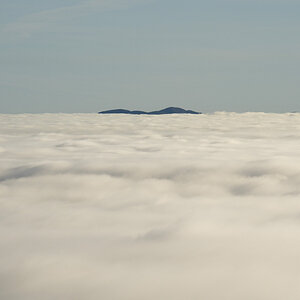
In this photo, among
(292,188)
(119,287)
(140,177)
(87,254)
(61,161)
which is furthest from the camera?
(61,161)

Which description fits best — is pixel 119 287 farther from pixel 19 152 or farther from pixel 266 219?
pixel 19 152

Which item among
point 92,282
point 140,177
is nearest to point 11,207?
point 140,177

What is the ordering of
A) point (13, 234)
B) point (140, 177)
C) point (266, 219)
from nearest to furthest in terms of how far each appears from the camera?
point (13, 234)
point (266, 219)
point (140, 177)

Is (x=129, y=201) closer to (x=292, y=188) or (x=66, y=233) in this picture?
(x=66, y=233)

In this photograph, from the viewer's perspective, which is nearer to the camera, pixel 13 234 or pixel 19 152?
pixel 13 234

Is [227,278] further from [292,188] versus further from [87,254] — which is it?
[292,188]

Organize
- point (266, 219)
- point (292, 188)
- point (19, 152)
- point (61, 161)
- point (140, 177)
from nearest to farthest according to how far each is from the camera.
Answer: point (266, 219), point (292, 188), point (140, 177), point (61, 161), point (19, 152)

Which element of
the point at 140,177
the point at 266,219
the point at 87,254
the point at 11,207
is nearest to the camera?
the point at 87,254

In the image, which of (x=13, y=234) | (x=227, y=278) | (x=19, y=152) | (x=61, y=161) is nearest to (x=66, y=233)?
(x=13, y=234)

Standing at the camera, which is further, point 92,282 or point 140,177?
point 140,177
